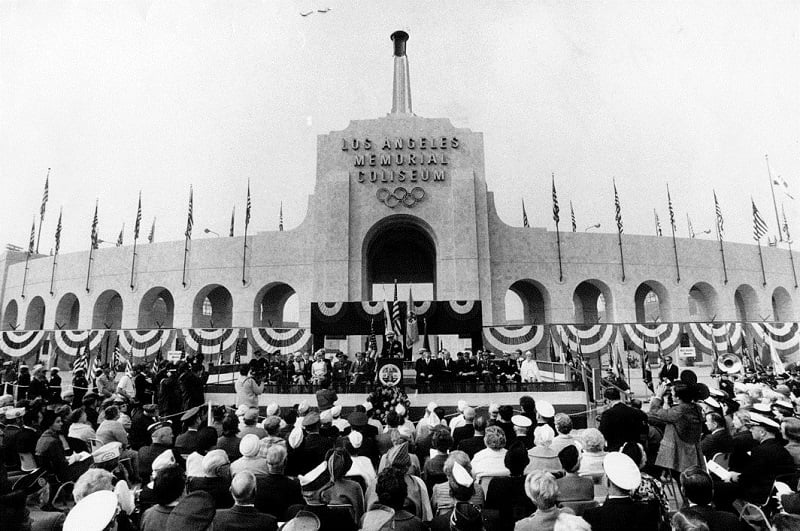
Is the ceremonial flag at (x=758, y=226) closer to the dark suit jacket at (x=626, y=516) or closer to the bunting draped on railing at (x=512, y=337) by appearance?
the bunting draped on railing at (x=512, y=337)

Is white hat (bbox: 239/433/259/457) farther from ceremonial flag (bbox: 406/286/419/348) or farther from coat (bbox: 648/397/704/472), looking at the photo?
ceremonial flag (bbox: 406/286/419/348)

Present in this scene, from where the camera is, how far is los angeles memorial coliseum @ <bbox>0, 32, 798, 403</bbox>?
83.3 feet

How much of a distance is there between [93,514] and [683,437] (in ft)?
22.6

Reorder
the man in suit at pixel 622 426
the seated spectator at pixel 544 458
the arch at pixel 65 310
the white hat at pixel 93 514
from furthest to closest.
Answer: the arch at pixel 65 310
the man in suit at pixel 622 426
the seated spectator at pixel 544 458
the white hat at pixel 93 514

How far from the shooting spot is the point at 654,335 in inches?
987

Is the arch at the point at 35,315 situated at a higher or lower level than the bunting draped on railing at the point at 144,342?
higher

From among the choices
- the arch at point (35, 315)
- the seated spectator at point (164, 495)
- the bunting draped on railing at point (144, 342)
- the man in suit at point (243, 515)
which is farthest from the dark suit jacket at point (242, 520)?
the arch at point (35, 315)

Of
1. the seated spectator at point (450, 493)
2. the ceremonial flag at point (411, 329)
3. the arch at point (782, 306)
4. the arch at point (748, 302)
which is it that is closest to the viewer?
the seated spectator at point (450, 493)

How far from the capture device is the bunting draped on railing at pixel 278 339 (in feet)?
83.9

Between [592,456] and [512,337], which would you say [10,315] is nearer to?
[512,337]

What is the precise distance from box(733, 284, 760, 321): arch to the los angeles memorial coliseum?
0.33 ft

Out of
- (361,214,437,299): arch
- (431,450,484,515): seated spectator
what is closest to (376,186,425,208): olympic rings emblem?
(361,214,437,299): arch

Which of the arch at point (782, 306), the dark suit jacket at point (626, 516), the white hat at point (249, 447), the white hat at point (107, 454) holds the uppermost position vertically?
the arch at point (782, 306)

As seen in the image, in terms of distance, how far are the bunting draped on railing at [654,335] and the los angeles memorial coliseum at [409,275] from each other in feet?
0.25
